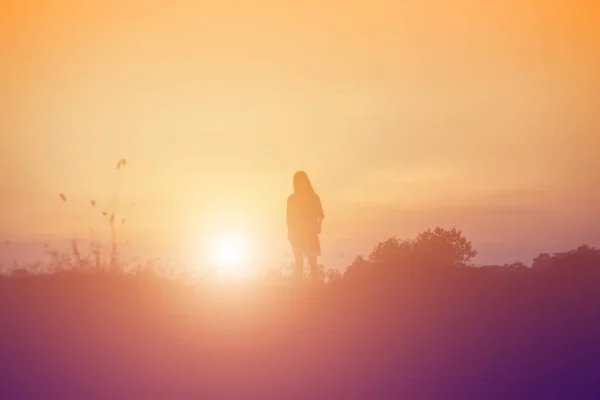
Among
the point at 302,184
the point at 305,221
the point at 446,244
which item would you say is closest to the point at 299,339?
the point at 305,221

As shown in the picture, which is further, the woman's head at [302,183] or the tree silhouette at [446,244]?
the tree silhouette at [446,244]

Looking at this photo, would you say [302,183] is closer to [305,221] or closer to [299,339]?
[305,221]

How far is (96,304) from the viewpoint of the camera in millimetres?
18562

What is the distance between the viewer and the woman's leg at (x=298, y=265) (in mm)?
22516

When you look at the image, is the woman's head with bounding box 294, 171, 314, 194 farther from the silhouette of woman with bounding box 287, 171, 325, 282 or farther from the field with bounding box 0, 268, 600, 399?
the field with bounding box 0, 268, 600, 399

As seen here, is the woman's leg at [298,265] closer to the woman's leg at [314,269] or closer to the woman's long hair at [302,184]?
the woman's leg at [314,269]

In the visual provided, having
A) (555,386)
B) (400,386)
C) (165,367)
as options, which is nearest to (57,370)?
(165,367)

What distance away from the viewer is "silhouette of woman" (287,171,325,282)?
22000 millimetres

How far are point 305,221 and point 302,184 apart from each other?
86 cm

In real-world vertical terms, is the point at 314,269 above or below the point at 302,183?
below

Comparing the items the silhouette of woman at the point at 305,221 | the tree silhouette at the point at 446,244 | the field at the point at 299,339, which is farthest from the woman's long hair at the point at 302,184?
the tree silhouette at the point at 446,244

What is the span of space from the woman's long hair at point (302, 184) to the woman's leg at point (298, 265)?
1.42 meters

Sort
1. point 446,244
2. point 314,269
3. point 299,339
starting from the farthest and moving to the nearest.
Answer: point 446,244, point 314,269, point 299,339

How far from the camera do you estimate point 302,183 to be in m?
21.9
